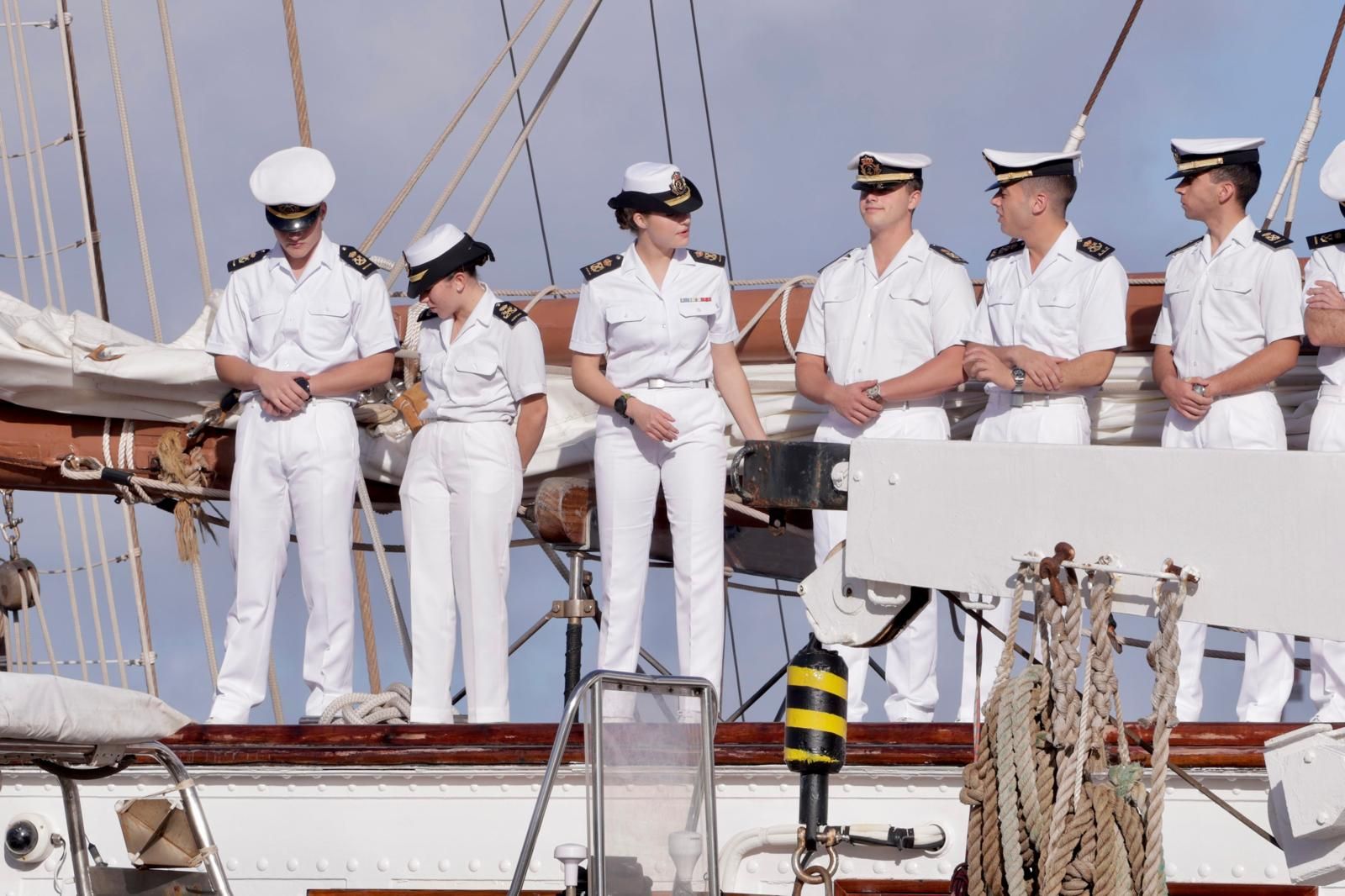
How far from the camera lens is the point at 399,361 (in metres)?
7.02

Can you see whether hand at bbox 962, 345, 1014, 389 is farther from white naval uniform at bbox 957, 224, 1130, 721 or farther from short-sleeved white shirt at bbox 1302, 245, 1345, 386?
short-sleeved white shirt at bbox 1302, 245, 1345, 386

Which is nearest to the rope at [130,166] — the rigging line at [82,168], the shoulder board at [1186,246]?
the rigging line at [82,168]

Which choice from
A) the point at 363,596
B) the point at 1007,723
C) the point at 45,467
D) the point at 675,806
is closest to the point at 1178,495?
the point at 1007,723

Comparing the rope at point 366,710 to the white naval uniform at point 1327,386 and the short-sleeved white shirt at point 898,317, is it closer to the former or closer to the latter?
the short-sleeved white shirt at point 898,317

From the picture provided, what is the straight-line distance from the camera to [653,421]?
5.96m

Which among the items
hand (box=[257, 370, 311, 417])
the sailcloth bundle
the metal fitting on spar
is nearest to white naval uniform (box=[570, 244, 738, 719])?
hand (box=[257, 370, 311, 417])

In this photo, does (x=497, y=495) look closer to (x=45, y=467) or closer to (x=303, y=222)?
(x=303, y=222)

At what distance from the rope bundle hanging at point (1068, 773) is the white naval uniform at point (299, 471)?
329 cm

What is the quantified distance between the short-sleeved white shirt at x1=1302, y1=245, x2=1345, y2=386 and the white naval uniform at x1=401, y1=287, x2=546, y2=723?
2.38m

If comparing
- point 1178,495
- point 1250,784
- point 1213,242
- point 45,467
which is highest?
point 1213,242

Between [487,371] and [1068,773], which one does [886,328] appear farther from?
[1068,773]

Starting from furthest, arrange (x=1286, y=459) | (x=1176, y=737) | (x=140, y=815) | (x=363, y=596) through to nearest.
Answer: (x=363, y=596) < (x=1176, y=737) < (x=140, y=815) < (x=1286, y=459)

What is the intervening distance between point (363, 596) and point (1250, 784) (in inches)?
195

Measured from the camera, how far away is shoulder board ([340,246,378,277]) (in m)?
6.50
